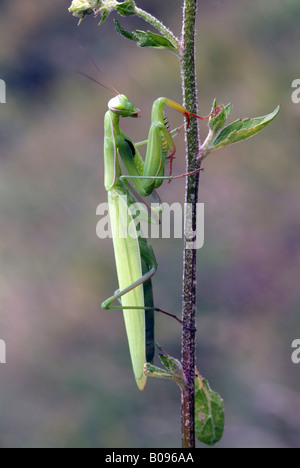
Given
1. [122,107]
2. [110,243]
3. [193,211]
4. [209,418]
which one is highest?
[122,107]

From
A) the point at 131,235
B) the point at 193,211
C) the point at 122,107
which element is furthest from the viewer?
the point at 131,235

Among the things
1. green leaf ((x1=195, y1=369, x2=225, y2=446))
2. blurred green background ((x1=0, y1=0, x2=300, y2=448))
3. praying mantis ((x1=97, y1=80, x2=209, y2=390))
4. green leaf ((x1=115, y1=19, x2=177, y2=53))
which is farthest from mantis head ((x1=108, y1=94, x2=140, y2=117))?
blurred green background ((x1=0, y1=0, x2=300, y2=448))

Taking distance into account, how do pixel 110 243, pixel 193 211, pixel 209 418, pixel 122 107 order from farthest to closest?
1. pixel 110 243
2. pixel 122 107
3. pixel 209 418
4. pixel 193 211

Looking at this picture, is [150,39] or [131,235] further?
[131,235]

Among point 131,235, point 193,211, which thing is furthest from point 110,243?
point 193,211

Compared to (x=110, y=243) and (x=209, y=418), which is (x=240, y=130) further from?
(x=110, y=243)

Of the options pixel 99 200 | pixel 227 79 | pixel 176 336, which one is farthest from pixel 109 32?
pixel 176 336

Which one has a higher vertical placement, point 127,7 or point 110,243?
point 127,7

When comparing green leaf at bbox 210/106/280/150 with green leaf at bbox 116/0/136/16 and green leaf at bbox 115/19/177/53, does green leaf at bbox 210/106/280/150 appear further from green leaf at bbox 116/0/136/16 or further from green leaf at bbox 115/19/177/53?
green leaf at bbox 116/0/136/16
